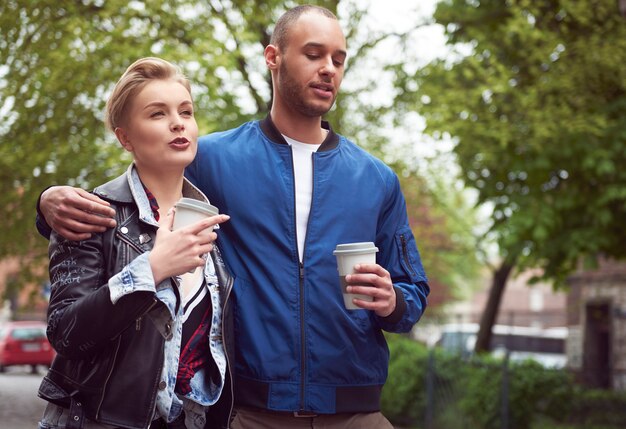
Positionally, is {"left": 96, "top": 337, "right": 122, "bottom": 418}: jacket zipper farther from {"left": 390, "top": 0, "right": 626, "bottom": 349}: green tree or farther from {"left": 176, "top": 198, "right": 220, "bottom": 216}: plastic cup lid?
{"left": 390, "top": 0, "right": 626, "bottom": 349}: green tree

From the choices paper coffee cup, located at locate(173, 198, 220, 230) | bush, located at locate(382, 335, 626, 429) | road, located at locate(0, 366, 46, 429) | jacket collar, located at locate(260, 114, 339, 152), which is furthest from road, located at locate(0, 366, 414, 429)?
paper coffee cup, located at locate(173, 198, 220, 230)

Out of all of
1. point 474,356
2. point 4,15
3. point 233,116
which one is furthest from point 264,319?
point 474,356

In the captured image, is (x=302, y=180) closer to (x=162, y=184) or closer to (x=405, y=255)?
(x=405, y=255)

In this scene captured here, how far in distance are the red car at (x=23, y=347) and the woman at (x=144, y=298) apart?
26066mm

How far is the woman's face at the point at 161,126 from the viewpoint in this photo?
9.11 feet

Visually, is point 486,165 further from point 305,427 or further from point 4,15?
point 305,427

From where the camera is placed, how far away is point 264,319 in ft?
9.86

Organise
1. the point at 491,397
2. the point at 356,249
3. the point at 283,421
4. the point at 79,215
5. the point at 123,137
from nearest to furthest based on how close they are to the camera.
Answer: the point at 79,215, the point at 356,249, the point at 123,137, the point at 283,421, the point at 491,397

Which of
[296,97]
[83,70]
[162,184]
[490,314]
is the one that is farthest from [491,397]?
[162,184]

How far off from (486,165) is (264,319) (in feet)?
33.4

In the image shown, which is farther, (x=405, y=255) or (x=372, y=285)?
(x=405, y=255)

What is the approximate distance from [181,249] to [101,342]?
1.05ft

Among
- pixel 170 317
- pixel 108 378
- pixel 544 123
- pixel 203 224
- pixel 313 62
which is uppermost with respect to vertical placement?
pixel 544 123

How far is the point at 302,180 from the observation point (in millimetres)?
3217
